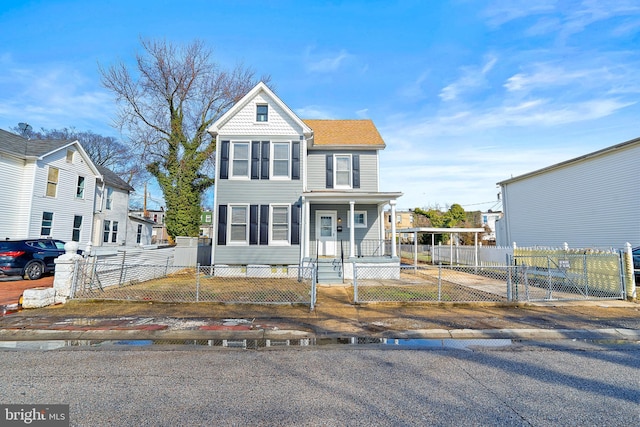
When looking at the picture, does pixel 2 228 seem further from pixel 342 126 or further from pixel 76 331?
pixel 342 126

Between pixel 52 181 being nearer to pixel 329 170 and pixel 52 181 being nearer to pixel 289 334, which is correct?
pixel 329 170

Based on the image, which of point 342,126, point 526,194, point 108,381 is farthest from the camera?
point 526,194

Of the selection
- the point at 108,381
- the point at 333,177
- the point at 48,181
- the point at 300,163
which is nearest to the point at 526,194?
the point at 333,177

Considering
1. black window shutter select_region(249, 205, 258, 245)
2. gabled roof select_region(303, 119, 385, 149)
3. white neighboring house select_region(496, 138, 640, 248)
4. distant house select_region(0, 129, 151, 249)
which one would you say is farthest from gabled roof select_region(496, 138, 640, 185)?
distant house select_region(0, 129, 151, 249)

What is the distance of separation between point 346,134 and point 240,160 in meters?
5.98

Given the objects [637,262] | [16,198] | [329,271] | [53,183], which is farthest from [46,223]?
[637,262]

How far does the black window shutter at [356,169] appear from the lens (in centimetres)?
1531

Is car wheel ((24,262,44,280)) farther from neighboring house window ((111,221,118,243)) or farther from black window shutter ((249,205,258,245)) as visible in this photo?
neighboring house window ((111,221,118,243))

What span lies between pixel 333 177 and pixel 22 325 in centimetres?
1216

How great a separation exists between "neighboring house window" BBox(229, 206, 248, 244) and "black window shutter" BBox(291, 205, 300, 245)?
2.22 m

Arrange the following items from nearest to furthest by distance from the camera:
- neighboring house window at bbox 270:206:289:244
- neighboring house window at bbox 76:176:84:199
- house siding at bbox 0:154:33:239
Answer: neighboring house window at bbox 270:206:289:244 → house siding at bbox 0:154:33:239 → neighboring house window at bbox 76:176:84:199

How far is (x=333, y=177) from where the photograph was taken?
15.3 meters

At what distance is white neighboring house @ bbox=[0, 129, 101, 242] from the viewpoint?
16.2m

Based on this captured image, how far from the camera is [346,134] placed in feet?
54.1
